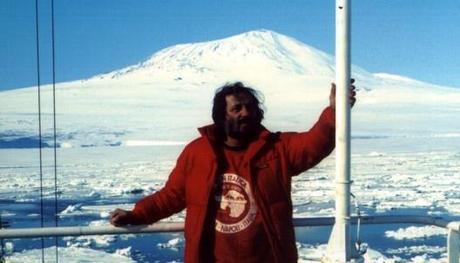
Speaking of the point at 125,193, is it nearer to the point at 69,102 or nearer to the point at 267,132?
the point at 267,132

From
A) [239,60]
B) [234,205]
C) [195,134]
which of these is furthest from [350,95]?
[239,60]

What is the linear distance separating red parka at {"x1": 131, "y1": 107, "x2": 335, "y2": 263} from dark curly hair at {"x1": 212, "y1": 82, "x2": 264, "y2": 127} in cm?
4

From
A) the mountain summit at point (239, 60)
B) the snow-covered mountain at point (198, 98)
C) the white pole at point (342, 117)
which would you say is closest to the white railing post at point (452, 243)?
the white pole at point (342, 117)

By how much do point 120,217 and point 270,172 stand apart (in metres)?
0.50

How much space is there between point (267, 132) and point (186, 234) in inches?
15.7

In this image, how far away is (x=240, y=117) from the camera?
2.18 meters

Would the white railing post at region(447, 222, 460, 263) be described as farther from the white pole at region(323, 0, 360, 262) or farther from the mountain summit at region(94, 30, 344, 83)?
the mountain summit at region(94, 30, 344, 83)

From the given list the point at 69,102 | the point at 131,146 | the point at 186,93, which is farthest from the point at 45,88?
the point at 131,146

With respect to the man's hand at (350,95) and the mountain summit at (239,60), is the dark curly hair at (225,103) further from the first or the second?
the mountain summit at (239,60)

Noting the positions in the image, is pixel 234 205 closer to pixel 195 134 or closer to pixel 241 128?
pixel 241 128

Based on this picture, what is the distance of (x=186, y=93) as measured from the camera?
316 feet

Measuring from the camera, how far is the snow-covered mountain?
6494 centimetres

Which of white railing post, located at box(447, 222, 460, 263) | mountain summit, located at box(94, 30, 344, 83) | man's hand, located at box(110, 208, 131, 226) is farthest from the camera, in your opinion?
mountain summit, located at box(94, 30, 344, 83)

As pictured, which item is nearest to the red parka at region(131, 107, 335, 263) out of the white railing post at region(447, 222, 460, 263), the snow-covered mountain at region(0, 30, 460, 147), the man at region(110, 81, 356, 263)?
the man at region(110, 81, 356, 263)
